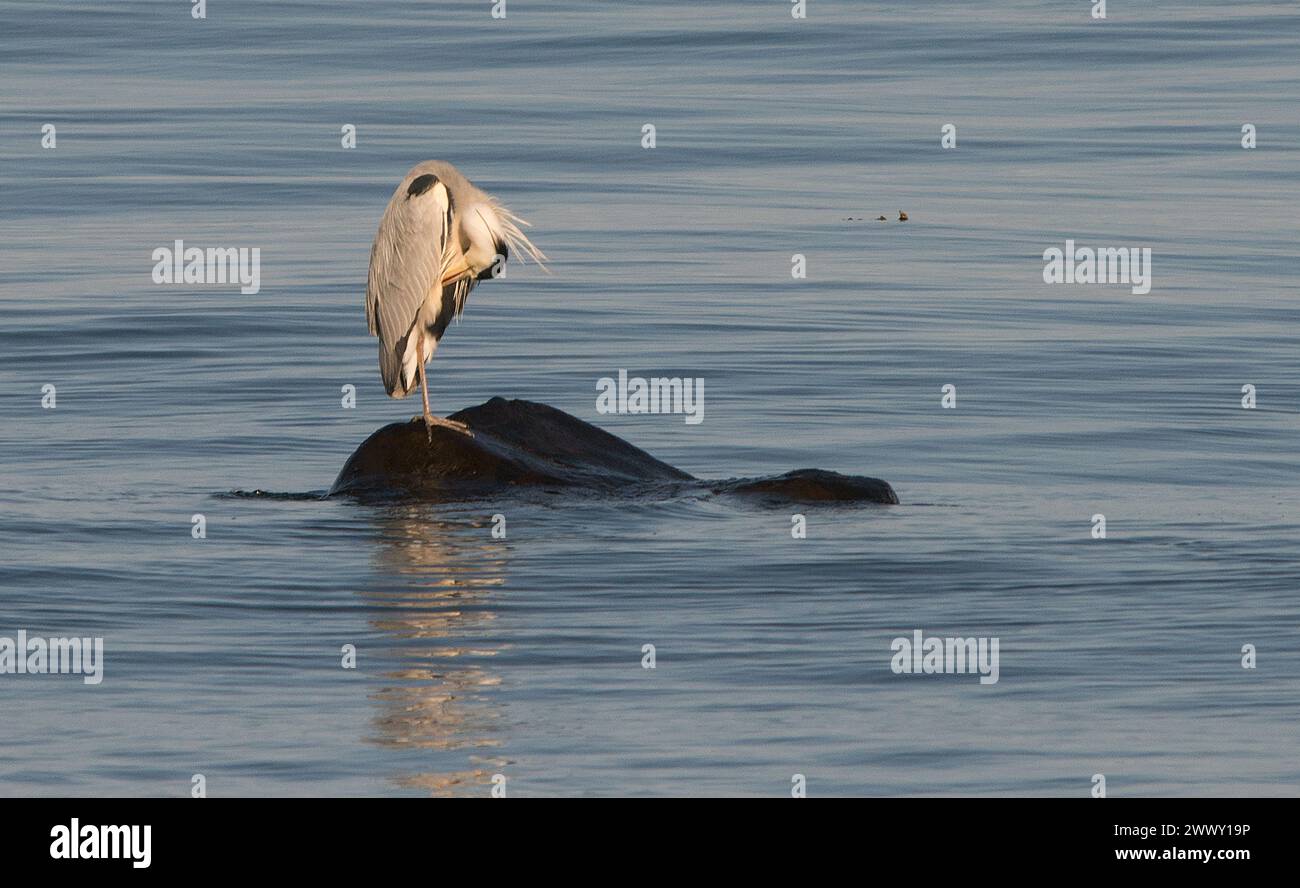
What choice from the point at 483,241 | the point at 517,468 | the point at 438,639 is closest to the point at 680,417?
the point at 483,241

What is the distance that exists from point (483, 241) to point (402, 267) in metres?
0.49

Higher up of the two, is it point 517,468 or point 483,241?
point 483,241

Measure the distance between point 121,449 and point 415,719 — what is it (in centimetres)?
688

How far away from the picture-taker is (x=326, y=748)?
8.10m

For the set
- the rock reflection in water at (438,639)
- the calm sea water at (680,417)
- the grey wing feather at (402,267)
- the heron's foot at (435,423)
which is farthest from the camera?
the grey wing feather at (402,267)

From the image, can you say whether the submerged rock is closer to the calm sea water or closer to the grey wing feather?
the calm sea water

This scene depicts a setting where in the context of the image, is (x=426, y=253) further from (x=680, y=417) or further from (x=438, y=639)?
(x=438, y=639)

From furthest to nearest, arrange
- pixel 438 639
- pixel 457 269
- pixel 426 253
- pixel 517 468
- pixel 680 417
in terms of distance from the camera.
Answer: pixel 680 417
pixel 457 269
pixel 426 253
pixel 517 468
pixel 438 639

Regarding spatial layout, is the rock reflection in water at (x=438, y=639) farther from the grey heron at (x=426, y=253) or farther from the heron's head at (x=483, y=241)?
the heron's head at (x=483, y=241)

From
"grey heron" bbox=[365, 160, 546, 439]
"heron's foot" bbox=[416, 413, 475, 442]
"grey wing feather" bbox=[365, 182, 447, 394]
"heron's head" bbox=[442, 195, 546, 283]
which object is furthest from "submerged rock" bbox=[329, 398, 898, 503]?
"heron's head" bbox=[442, 195, 546, 283]

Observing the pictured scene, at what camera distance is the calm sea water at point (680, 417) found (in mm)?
8500

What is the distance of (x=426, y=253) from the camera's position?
1326cm

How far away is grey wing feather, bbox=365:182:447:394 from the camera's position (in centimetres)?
1320

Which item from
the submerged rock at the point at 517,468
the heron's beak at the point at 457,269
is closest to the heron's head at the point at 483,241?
the heron's beak at the point at 457,269
